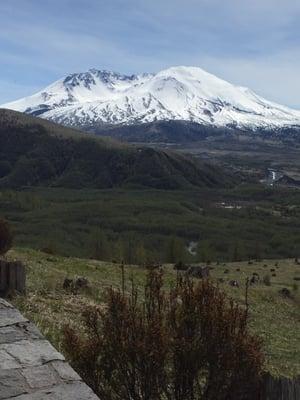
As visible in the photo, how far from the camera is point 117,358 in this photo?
5.84m

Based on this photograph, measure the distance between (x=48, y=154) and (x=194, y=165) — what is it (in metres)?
48.4

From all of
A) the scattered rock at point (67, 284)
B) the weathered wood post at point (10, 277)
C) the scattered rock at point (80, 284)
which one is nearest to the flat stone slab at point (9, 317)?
the weathered wood post at point (10, 277)

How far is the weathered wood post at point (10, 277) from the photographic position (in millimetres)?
11203

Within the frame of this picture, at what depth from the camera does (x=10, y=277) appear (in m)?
11.3

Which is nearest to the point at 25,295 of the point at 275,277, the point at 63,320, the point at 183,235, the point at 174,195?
the point at 63,320

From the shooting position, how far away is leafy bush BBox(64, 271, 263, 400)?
228 inches

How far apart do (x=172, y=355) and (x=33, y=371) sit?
2126 millimetres

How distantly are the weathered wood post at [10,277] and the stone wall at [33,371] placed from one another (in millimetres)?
6045

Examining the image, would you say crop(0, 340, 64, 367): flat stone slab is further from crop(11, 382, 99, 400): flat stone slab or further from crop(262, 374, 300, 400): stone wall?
crop(262, 374, 300, 400): stone wall

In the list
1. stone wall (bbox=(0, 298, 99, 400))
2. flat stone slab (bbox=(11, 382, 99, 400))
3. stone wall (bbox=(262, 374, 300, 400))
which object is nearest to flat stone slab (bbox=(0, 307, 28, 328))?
stone wall (bbox=(0, 298, 99, 400))

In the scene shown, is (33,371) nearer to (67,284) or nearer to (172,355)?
(172,355)

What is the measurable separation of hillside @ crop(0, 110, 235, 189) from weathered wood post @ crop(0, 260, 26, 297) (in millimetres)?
162695

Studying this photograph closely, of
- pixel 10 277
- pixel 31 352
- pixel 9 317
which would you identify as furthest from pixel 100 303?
pixel 31 352

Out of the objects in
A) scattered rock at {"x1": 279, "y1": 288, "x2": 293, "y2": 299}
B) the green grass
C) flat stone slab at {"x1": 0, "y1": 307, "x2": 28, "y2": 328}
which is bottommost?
scattered rock at {"x1": 279, "y1": 288, "x2": 293, "y2": 299}
